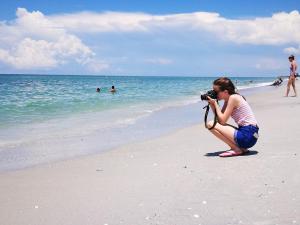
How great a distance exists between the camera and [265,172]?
4.99m

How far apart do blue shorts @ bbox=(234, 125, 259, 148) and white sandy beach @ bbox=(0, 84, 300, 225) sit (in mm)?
227

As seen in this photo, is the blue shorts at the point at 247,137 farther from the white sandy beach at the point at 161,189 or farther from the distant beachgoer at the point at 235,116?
the white sandy beach at the point at 161,189

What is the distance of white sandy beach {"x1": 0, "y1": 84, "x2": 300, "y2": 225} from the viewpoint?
3.81 m

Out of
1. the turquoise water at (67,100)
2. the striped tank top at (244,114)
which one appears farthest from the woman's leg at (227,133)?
the turquoise water at (67,100)

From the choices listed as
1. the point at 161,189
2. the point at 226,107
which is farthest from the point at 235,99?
the point at 161,189

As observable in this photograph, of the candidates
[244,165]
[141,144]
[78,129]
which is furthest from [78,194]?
[78,129]

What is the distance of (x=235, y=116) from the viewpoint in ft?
20.7

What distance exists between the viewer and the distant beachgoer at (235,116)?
20.0ft

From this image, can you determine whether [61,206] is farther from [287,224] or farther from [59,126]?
[59,126]

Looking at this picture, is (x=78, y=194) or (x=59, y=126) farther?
(x=59, y=126)

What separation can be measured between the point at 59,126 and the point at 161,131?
3.43 m

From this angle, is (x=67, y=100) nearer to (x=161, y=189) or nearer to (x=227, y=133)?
(x=227, y=133)

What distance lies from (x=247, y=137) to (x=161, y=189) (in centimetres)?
201

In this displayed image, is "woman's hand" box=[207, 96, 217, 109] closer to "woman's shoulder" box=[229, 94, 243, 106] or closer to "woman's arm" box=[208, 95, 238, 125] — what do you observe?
"woman's arm" box=[208, 95, 238, 125]
